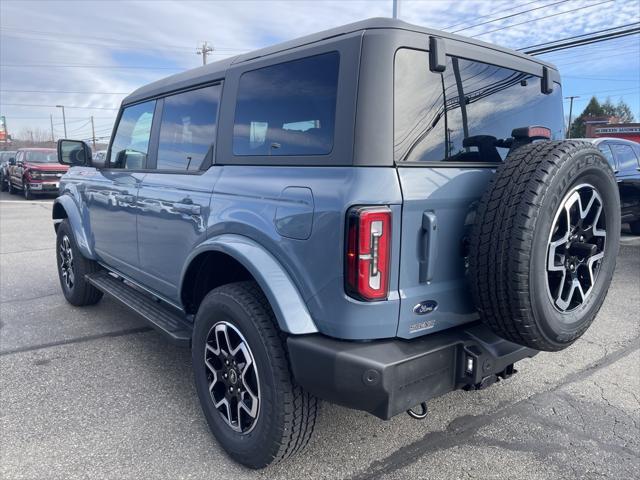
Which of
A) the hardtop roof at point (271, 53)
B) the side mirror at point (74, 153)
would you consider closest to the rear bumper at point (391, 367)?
the hardtop roof at point (271, 53)

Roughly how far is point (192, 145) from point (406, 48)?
156 centimetres

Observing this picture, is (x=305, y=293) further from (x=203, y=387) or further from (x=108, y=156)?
(x=108, y=156)

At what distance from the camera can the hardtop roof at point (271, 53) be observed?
210 centimetres

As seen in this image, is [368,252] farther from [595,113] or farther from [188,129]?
[595,113]

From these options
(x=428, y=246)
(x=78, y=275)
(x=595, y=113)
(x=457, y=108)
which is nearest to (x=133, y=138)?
(x=78, y=275)

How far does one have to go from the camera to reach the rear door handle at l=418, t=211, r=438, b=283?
207 centimetres

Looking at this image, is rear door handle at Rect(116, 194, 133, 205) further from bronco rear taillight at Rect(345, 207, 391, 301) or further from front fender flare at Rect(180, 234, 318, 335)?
bronco rear taillight at Rect(345, 207, 391, 301)

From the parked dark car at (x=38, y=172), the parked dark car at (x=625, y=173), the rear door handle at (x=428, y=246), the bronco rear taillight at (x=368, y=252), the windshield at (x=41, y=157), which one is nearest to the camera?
the bronco rear taillight at (x=368, y=252)

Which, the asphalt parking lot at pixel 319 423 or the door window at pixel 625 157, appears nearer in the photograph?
the asphalt parking lot at pixel 319 423

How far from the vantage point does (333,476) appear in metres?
2.47

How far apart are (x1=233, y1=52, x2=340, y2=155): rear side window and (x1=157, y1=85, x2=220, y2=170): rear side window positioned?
30 centimetres

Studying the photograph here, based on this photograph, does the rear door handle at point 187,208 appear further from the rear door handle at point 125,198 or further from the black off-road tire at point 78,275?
the black off-road tire at point 78,275

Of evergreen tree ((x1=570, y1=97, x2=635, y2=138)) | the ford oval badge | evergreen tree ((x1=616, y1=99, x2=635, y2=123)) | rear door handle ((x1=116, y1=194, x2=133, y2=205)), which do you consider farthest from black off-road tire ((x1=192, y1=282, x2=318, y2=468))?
evergreen tree ((x1=616, y1=99, x2=635, y2=123))

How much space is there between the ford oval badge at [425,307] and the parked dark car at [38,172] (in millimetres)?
17528
